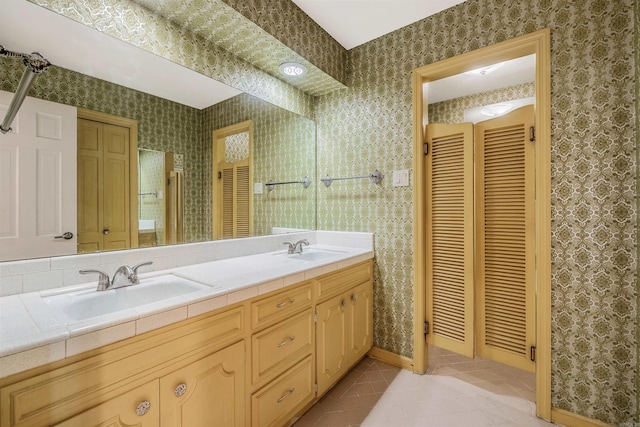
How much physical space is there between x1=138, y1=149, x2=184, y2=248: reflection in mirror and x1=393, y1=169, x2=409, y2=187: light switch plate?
1446mm

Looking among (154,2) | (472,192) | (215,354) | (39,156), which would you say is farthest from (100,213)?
(472,192)

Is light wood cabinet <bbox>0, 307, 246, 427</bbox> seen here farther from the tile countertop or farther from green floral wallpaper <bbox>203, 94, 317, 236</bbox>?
green floral wallpaper <bbox>203, 94, 317, 236</bbox>

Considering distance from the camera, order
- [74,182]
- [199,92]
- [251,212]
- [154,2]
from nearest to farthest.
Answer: [74,182] → [154,2] → [199,92] → [251,212]

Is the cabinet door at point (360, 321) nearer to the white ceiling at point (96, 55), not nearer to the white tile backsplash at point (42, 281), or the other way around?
the white tile backsplash at point (42, 281)

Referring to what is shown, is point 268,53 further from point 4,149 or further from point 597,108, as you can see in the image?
point 597,108

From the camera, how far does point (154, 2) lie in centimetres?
138

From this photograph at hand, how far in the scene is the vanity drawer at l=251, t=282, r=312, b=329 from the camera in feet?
4.06

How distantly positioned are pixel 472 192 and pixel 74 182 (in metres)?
2.24

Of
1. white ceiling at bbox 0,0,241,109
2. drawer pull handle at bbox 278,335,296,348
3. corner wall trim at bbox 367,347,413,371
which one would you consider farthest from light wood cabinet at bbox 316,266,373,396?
white ceiling at bbox 0,0,241,109

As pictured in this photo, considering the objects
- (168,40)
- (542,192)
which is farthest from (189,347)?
(542,192)

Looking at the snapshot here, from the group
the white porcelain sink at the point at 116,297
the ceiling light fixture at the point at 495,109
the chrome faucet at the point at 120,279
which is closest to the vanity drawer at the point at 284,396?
the white porcelain sink at the point at 116,297

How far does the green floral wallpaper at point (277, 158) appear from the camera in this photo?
195 centimetres

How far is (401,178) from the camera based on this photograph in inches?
81.7

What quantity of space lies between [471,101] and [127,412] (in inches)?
159
